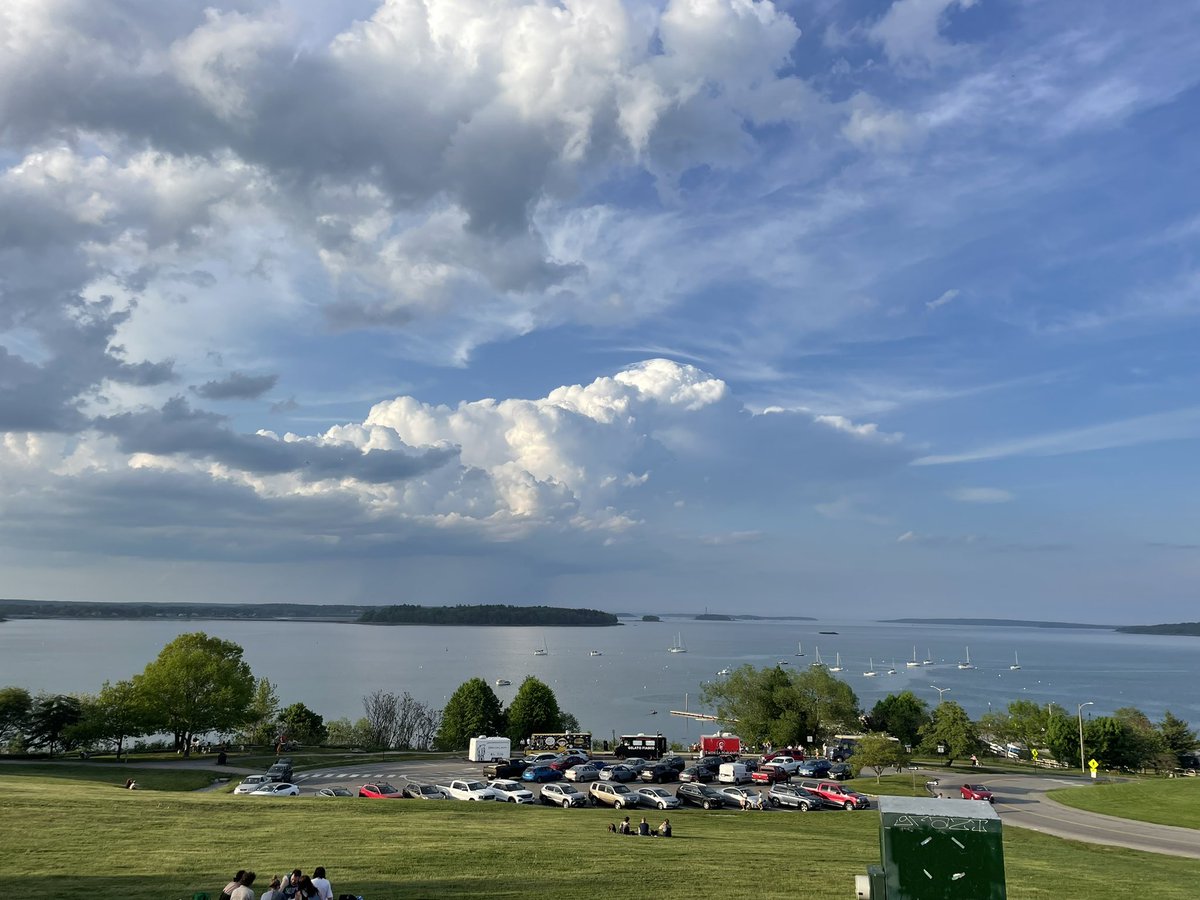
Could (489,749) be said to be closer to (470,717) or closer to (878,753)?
(470,717)

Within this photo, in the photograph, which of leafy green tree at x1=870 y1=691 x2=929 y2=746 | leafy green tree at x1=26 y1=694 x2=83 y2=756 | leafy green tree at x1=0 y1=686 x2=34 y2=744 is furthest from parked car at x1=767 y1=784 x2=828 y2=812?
leafy green tree at x1=0 y1=686 x2=34 y2=744

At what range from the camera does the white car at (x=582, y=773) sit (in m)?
55.4

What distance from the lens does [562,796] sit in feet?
152

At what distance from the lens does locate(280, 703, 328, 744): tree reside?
89.7 m

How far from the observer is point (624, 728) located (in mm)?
137625

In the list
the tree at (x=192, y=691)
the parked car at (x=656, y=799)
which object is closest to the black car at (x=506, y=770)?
the parked car at (x=656, y=799)

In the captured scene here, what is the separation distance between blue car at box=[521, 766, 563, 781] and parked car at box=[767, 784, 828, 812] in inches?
578

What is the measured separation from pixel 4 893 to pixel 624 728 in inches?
4837

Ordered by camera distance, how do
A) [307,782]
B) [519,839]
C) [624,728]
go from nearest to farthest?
[519,839], [307,782], [624,728]

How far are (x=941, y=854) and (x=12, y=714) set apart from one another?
9156 centimetres

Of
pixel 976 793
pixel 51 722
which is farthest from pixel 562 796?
pixel 51 722

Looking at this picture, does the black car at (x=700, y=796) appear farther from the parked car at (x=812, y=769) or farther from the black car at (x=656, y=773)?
the parked car at (x=812, y=769)

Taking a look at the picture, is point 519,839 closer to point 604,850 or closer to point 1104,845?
point 604,850

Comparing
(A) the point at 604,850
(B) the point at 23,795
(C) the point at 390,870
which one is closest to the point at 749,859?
(A) the point at 604,850
